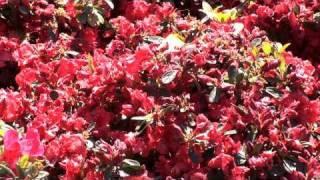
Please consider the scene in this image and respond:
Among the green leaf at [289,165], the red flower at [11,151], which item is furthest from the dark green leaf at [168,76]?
the red flower at [11,151]

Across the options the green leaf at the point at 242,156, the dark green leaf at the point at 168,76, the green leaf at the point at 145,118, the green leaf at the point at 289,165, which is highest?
the dark green leaf at the point at 168,76

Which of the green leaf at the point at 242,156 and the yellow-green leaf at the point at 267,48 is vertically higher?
the yellow-green leaf at the point at 267,48

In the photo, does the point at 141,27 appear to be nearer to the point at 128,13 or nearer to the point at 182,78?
the point at 128,13

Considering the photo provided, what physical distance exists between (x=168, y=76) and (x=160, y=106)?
0.15 meters

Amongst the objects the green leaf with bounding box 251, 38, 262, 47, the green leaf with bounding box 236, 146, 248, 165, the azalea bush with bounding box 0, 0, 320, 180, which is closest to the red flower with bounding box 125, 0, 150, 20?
the azalea bush with bounding box 0, 0, 320, 180

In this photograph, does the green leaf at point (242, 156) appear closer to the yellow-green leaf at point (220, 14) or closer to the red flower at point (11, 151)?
the red flower at point (11, 151)

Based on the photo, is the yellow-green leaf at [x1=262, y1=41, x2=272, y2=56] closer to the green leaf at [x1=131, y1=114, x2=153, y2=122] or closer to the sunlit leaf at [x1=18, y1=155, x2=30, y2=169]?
the green leaf at [x1=131, y1=114, x2=153, y2=122]

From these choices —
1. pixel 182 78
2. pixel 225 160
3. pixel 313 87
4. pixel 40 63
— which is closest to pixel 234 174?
pixel 225 160

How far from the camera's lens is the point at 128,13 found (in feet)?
9.95

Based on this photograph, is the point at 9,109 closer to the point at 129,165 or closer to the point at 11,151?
the point at 11,151

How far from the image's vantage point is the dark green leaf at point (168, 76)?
2244 mm

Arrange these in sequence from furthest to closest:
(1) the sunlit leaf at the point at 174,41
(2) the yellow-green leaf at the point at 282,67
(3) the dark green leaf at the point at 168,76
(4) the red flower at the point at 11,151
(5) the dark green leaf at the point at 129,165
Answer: (1) the sunlit leaf at the point at 174,41 < (2) the yellow-green leaf at the point at 282,67 < (3) the dark green leaf at the point at 168,76 < (5) the dark green leaf at the point at 129,165 < (4) the red flower at the point at 11,151

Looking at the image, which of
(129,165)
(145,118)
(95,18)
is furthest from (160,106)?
(95,18)

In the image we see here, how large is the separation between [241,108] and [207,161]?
0.25 m
